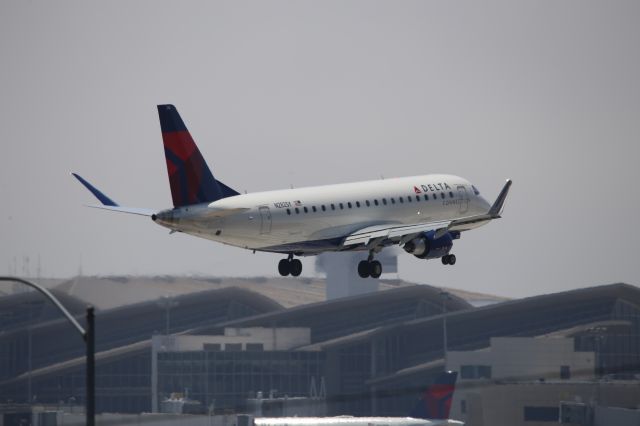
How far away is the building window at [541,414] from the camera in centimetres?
15406

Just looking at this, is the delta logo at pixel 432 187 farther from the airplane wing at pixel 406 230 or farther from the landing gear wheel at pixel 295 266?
the landing gear wheel at pixel 295 266

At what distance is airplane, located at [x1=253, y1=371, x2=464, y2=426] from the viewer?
124062 millimetres

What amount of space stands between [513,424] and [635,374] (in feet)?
126

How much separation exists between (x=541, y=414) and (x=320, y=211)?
63.3 m

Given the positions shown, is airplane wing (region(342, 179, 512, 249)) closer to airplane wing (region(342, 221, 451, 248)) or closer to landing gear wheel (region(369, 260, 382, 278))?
airplane wing (region(342, 221, 451, 248))

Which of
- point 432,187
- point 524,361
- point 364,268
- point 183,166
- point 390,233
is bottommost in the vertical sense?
point 524,361

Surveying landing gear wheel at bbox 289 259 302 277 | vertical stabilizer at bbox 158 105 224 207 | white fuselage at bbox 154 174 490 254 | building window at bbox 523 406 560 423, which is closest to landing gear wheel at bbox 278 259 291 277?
landing gear wheel at bbox 289 259 302 277

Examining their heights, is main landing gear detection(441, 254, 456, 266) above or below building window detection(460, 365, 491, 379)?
above

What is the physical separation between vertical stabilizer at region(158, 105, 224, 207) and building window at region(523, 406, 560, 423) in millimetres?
68270

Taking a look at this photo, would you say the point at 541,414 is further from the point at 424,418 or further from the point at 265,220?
the point at 265,220

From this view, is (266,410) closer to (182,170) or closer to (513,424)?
(513,424)

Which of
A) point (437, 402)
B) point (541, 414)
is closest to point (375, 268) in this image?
point (437, 402)

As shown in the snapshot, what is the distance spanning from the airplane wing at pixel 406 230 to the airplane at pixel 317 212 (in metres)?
0.07

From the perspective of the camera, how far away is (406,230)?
4077 inches
